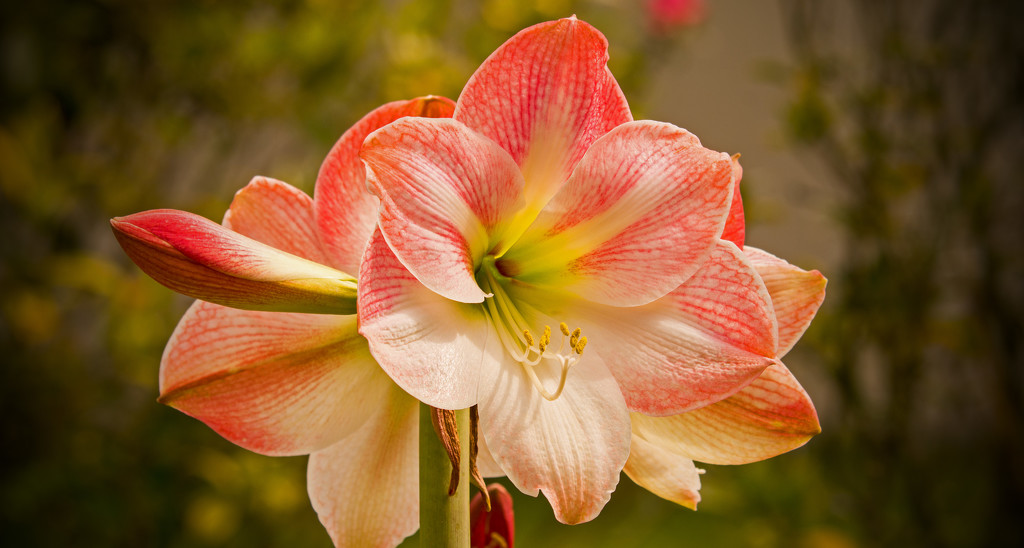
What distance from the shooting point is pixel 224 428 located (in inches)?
10.7

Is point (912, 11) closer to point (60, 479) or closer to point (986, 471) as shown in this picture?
point (986, 471)

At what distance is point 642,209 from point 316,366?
0.13 meters

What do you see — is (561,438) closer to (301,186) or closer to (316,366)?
(316,366)

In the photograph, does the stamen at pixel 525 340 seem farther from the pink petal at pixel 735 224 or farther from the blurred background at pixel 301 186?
the blurred background at pixel 301 186

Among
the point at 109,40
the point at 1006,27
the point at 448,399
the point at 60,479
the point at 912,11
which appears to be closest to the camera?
the point at 448,399

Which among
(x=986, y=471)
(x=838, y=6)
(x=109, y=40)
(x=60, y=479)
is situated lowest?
(x=986, y=471)

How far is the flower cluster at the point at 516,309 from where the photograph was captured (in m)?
0.25

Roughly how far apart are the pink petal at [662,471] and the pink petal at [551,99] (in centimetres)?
11

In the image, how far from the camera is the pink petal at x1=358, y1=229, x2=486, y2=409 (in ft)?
0.76

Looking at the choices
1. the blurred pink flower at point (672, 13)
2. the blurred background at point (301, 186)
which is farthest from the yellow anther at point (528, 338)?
the blurred pink flower at point (672, 13)

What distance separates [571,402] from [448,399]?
0.05 m

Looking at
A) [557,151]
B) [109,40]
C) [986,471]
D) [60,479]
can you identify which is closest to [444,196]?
[557,151]

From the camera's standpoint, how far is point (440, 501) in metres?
0.25

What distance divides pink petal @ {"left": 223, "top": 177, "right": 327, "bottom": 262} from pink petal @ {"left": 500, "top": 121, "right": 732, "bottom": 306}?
0.09 metres
